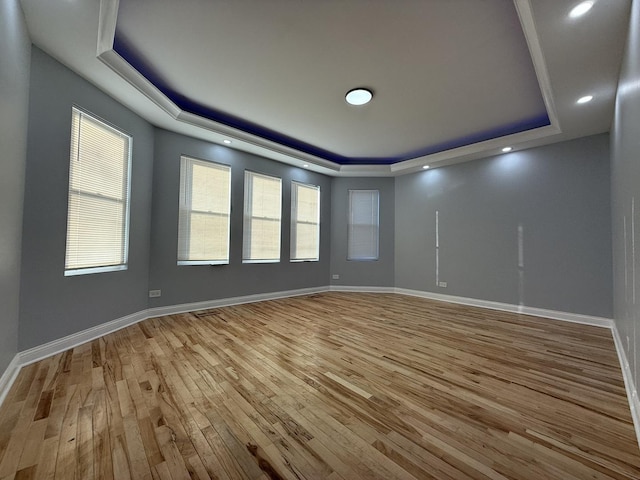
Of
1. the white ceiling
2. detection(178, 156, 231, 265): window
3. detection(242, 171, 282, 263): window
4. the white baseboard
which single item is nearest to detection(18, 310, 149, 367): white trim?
the white baseboard

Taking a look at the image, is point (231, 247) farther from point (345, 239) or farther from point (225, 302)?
point (345, 239)

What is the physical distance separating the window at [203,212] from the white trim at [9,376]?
2131mm

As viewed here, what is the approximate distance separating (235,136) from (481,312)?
504 cm

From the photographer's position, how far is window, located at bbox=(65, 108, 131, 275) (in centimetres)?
280

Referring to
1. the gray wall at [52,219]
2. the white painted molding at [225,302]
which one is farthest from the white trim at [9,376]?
the white painted molding at [225,302]

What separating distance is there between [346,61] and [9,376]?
3978 millimetres

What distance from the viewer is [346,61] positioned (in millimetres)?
2730

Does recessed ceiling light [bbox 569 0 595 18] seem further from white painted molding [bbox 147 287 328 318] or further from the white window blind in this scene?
white painted molding [bbox 147 287 328 318]

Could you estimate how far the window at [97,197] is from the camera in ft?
9.18

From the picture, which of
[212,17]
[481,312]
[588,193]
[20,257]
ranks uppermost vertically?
[212,17]

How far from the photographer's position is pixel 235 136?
4.27m

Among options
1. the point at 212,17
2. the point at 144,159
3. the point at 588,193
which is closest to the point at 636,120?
the point at 588,193

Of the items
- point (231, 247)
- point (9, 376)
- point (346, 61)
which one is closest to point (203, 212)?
point (231, 247)

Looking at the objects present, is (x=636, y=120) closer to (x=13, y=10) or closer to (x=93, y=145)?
(x=13, y=10)
